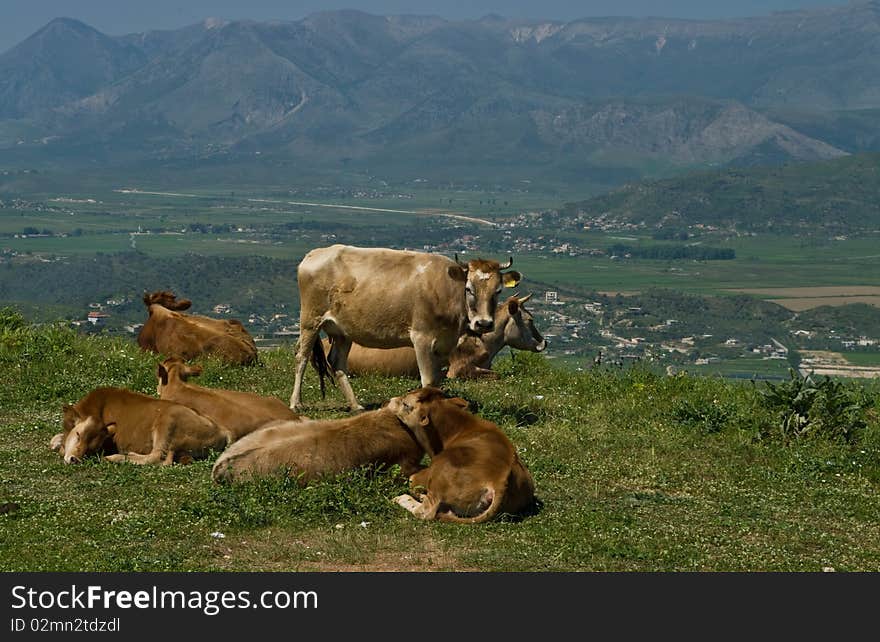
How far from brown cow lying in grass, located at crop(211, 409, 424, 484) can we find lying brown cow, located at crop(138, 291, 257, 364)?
28.8 ft

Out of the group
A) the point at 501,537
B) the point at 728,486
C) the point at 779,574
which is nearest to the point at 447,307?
the point at 728,486

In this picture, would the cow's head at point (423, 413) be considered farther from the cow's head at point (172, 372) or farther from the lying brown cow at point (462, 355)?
the lying brown cow at point (462, 355)

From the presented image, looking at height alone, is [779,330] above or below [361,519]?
below

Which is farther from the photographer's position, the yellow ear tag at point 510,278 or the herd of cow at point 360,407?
the yellow ear tag at point 510,278

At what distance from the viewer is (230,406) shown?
15516 mm

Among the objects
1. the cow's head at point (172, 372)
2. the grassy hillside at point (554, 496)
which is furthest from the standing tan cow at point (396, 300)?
the cow's head at point (172, 372)

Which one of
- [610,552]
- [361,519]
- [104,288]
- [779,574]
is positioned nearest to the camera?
[779,574]

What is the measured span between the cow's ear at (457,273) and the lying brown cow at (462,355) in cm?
350

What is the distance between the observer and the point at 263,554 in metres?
11.3

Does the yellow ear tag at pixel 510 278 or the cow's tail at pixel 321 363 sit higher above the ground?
the yellow ear tag at pixel 510 278

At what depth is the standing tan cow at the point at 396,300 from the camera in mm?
18188

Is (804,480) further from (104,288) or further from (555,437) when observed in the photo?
(104,288)

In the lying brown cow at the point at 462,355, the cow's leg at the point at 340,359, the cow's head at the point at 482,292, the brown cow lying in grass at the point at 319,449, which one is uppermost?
the cow's head at the point at 482,292

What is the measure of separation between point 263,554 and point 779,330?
129 m
